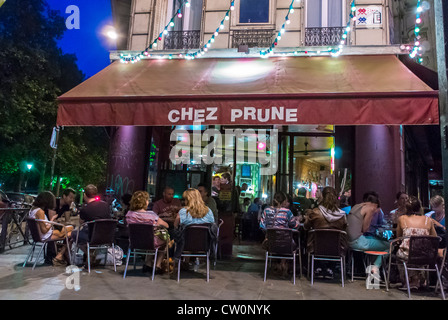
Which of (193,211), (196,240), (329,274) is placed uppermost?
(193,211)

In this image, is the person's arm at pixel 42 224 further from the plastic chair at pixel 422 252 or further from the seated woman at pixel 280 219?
the plastic chair at pixel 422 252

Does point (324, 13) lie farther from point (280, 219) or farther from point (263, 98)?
point (280, 219)

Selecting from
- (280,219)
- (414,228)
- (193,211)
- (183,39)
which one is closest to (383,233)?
(414,228)

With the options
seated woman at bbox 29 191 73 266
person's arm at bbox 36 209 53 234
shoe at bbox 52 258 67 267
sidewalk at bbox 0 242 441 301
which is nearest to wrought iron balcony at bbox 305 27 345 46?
sidewalk at bbox 0 242 441 301

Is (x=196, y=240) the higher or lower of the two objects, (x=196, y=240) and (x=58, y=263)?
the higher

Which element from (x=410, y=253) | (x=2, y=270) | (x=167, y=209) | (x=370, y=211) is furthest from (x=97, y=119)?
(x=410, y=253)

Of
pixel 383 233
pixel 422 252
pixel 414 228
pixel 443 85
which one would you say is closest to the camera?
pixel 443 85

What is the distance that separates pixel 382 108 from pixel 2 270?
644 cm

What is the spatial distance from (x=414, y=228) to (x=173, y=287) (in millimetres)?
3622

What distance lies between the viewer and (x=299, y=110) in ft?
16.9

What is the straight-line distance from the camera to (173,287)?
4.87 meters

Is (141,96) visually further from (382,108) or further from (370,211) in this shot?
(370,211)

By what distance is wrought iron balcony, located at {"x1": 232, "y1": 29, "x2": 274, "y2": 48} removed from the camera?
8016 millimetres

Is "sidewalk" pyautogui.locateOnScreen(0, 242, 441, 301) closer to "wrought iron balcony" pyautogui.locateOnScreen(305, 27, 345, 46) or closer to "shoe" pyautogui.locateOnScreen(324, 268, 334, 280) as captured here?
"shoe" pyautogui.locateOnScreen(324, 268, 334, 280)
